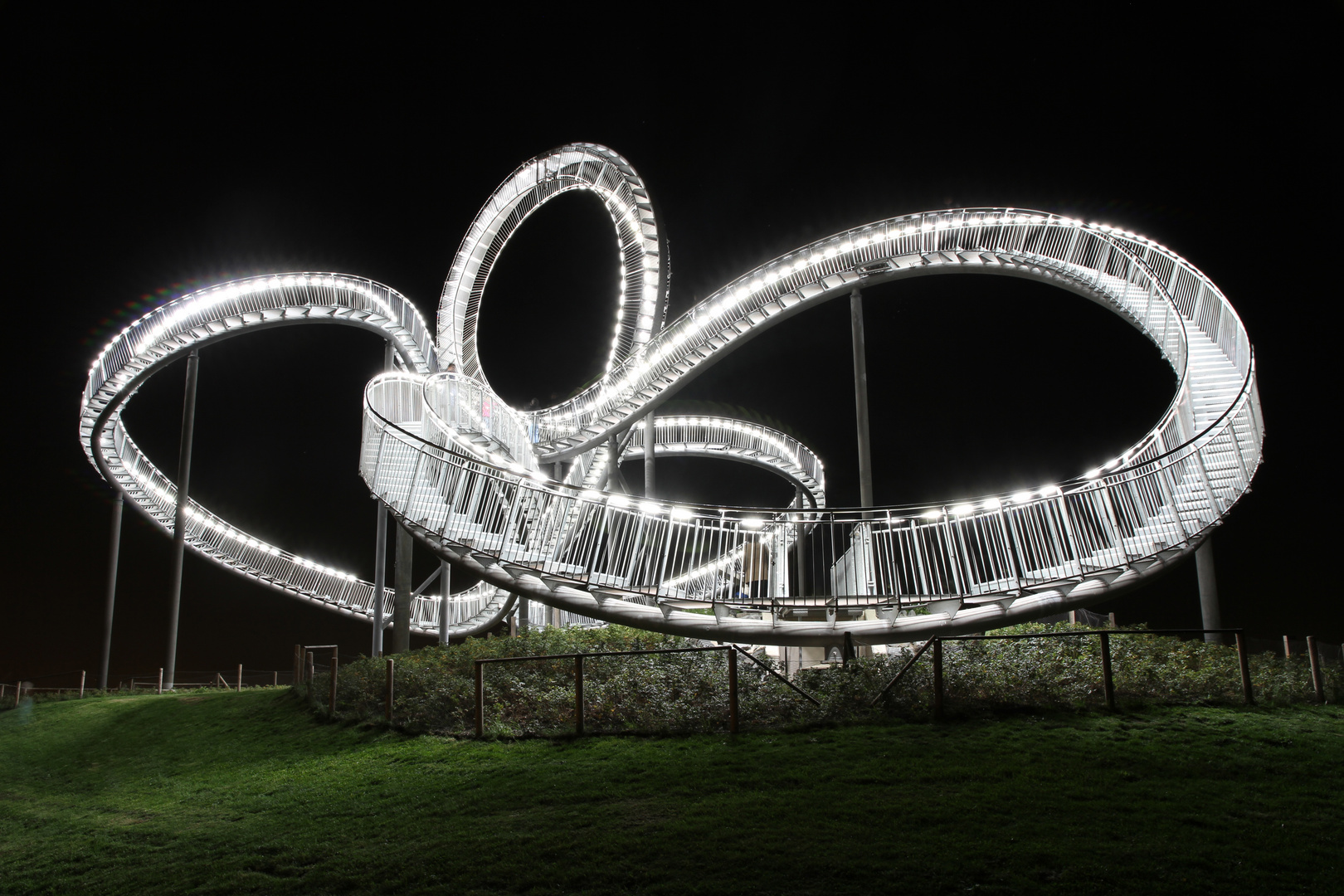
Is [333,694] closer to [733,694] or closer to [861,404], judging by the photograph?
[733,694]

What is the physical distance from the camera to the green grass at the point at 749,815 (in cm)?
618

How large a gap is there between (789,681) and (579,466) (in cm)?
1679

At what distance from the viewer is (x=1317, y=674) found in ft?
36.8

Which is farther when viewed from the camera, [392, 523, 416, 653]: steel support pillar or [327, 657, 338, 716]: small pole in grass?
[392, 523, 416, 653]: steel support pillar

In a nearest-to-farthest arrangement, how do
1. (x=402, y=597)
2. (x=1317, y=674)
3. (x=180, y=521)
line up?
(x=1317, y=674) → (x=402, y=597) → (x=180, y=521)

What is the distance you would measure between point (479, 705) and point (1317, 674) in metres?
10.1

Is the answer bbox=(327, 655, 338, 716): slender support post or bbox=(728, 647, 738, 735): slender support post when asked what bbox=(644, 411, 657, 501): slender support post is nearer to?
bbox=(327, 655, 338, 716): slender support post

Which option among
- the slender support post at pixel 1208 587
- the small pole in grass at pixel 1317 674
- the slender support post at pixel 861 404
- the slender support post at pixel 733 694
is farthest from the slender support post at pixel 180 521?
the small pole in grass at pixel 1317 674

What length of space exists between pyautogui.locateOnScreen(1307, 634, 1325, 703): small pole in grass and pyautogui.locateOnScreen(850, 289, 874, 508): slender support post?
6.63m

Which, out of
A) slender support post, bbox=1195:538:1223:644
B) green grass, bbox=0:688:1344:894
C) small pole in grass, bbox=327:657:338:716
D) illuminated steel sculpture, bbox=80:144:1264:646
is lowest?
green grass, bbox=0:688:1344:894

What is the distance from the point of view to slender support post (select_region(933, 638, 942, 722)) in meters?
10.0

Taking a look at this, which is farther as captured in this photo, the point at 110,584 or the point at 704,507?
the point at 110,584

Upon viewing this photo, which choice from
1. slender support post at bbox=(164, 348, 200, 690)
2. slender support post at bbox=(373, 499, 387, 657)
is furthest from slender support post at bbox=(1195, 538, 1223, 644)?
slender support post at bbox=(164, 348, 200, 690)

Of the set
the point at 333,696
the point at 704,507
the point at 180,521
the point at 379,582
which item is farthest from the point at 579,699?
the point at 180,521
